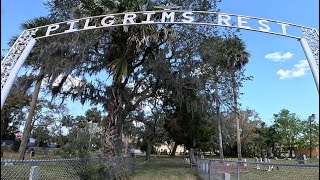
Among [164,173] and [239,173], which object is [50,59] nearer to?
[164,173]

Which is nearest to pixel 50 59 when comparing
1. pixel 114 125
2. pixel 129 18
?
pixel 114 125

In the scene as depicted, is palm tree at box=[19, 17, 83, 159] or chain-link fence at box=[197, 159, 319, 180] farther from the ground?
palm tree at box=[19, 17, 83, 159]

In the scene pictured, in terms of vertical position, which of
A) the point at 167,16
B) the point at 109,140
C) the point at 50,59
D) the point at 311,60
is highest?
the point at 50,59

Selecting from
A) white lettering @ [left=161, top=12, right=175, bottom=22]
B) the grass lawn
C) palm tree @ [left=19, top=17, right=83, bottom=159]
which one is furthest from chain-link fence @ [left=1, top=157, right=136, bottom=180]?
palm tree @ [left=19, top=17, right=83, bottom=159]

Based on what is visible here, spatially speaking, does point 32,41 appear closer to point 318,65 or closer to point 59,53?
point 318,65

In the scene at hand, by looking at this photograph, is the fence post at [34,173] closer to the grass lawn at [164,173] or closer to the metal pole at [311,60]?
the metal pole at [311,60]

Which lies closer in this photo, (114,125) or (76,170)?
(76,170)

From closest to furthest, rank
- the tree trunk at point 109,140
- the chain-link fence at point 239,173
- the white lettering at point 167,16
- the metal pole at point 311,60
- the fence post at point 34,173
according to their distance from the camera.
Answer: the fence post at point 34,173, the metal pole at point 311,60, the chain-link fence at point 239,173, the white lettering at point 167,16, the tree trunk at point 109,140

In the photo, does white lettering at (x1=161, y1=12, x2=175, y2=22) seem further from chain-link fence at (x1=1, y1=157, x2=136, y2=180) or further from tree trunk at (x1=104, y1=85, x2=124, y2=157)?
tree trunk at (x1=104, y1=85, x2=124, y2=157)

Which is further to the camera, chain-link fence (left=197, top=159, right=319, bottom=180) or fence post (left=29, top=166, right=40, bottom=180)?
chain-link fence (left=197, top=159, right=319, bottom=180)

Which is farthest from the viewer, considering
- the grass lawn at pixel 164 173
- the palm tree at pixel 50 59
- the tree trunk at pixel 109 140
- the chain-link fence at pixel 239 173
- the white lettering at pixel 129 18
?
the grass lawn at pixel 164 173

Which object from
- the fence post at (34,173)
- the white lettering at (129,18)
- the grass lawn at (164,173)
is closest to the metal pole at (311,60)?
the white lettering at (129,18)

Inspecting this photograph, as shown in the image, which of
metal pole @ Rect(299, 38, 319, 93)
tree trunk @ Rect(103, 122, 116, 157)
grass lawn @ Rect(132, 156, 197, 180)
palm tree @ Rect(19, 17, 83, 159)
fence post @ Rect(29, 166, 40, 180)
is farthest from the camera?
grass lawn @ Rect(132, 156, 197, 180)

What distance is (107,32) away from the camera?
1434 cm
